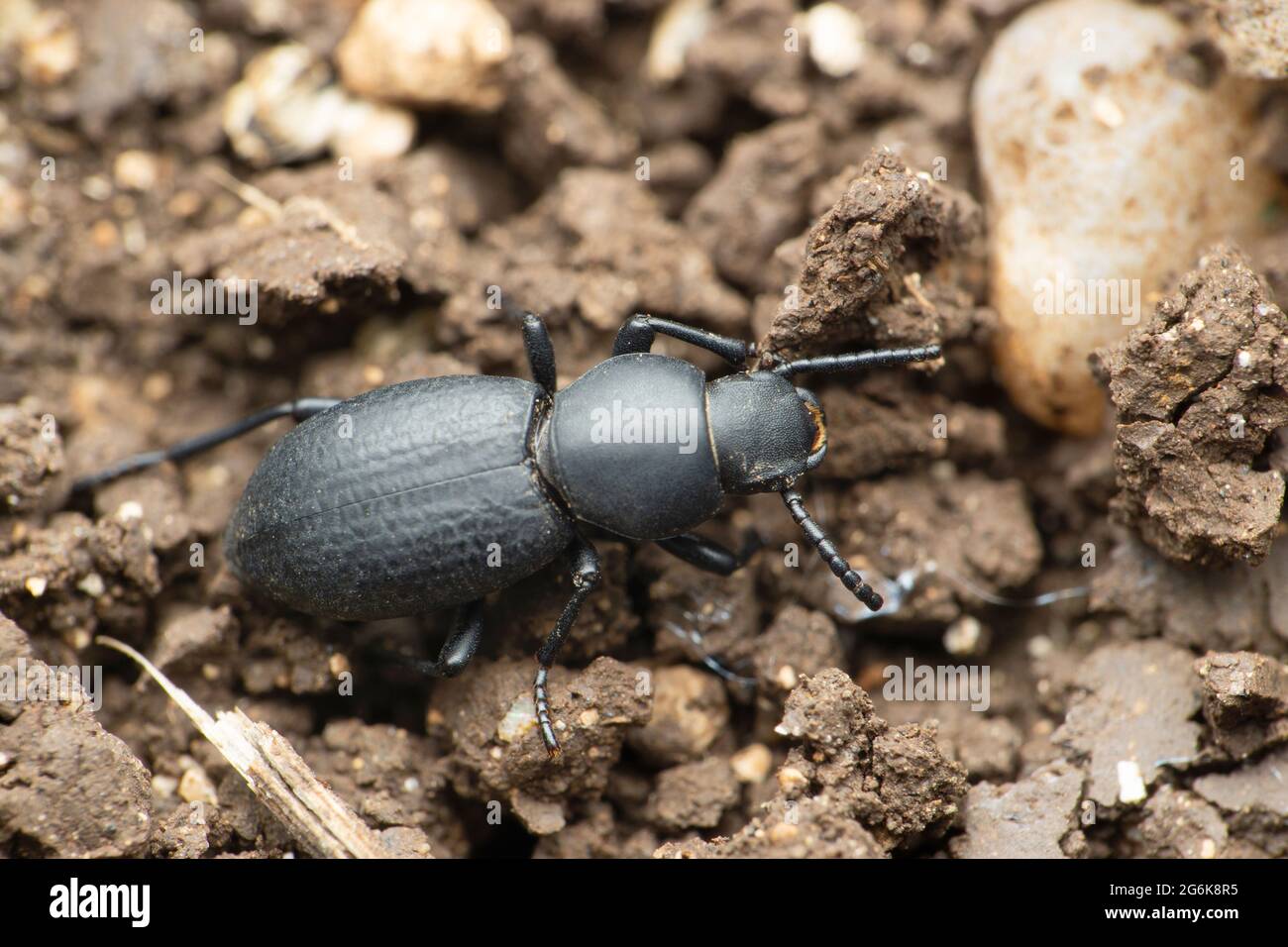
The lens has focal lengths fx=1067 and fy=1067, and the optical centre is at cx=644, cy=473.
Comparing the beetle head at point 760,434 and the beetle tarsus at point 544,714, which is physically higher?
the beetle head at point 760,434

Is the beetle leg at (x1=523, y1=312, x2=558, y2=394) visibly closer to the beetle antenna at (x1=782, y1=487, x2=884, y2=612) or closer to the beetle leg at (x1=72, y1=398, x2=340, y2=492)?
the beetle leg at (x1=72, y1=398, x2=340, y2=492)

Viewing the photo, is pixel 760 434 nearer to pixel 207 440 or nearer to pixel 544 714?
pixel 544 714

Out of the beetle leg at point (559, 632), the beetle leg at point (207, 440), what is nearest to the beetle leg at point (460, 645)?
the beetle leg at point (559, 632)

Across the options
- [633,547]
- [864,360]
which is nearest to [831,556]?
[864,360]

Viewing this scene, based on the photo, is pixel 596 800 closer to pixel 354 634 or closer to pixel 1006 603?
Result: pixel 354 634

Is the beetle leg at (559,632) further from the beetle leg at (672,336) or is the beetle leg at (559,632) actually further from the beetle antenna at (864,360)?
the beetle antenna at (864,360)

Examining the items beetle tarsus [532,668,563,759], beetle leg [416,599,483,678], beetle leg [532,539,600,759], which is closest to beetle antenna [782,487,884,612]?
beetle leg [532,539,600,759]

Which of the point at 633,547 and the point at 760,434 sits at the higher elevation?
the point at 760,434
